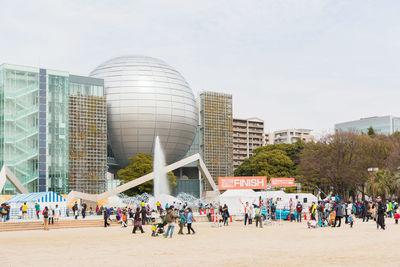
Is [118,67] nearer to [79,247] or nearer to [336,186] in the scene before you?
[336,186]

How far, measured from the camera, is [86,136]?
77375 mm

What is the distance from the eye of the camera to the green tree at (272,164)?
8981 centimetres

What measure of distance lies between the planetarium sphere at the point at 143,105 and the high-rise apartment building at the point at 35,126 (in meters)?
11.9

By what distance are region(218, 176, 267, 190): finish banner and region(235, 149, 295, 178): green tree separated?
39.6m

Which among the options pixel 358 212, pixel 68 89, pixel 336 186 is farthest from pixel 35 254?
pixel 68 89

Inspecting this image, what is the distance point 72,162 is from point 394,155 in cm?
4392

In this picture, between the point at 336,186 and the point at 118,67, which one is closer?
the point at 336,186

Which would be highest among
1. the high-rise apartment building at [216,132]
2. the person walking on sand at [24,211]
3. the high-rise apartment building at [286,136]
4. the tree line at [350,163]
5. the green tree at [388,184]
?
the high-rise apartment building at [286,136]

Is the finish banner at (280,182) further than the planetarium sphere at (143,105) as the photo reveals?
No

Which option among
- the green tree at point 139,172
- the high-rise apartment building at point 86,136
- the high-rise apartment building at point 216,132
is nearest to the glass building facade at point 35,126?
the high-rise apartment building at point 86,136

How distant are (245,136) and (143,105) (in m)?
82.7

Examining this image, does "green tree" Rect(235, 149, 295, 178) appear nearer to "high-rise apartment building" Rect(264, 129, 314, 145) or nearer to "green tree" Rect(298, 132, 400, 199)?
"green tree" Rect(298, 132, 400, 199)

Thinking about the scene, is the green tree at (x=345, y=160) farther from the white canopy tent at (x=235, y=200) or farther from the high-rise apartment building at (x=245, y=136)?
the high-rise apartment building at (x=245, y=136)

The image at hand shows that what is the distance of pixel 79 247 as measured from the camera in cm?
2059
